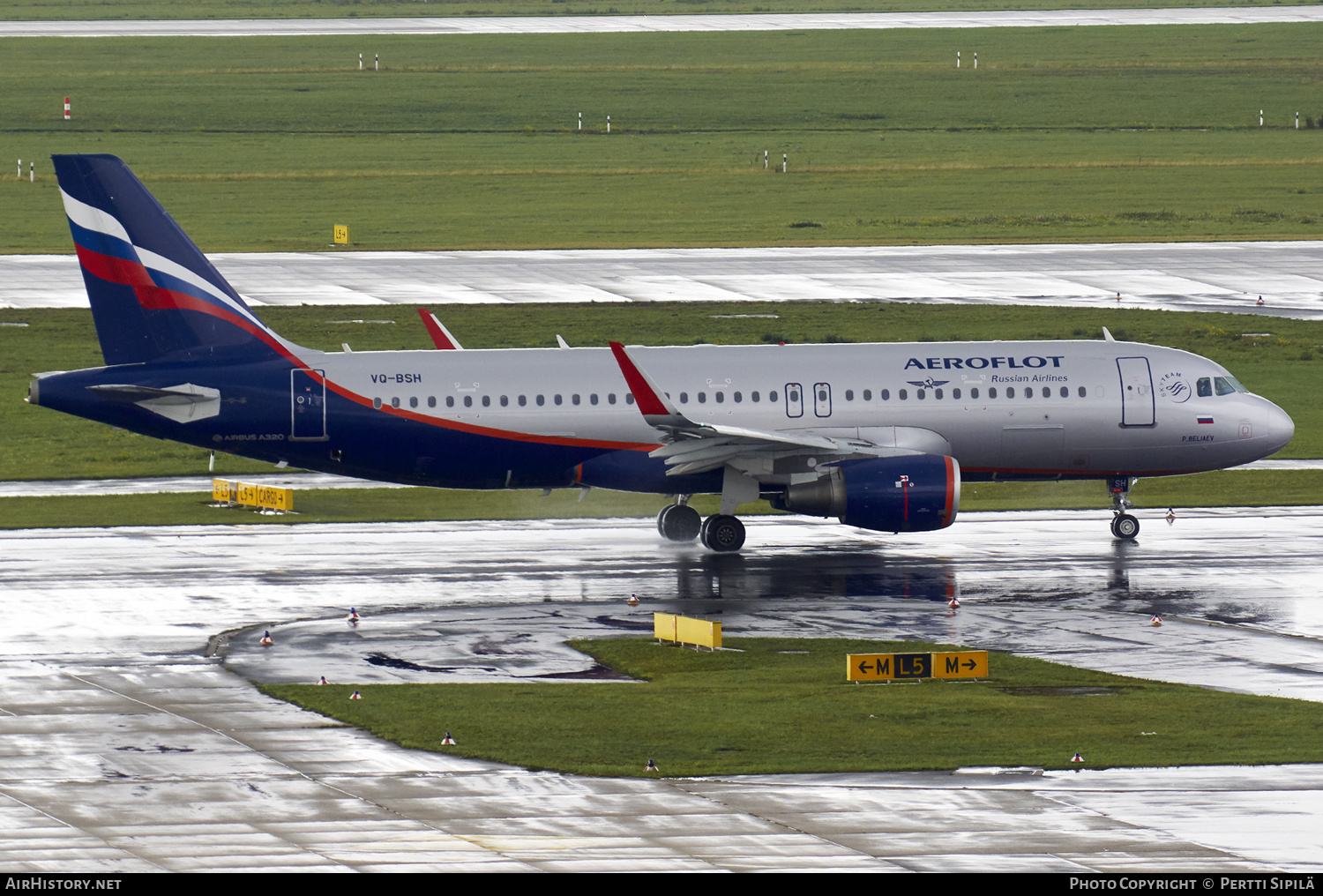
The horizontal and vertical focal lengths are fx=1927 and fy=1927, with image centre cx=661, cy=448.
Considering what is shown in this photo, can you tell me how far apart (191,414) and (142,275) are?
3.15 m

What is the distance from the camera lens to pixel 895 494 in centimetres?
3900

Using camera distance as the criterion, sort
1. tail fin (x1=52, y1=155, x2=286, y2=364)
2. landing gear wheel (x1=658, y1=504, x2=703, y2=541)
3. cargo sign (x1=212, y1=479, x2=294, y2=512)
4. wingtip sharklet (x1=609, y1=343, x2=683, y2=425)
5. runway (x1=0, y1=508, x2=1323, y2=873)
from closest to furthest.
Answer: runway (x1=0, y1=508, x2=1323, y2=873)
wingtip sharklet (x1=609, y1=343, x2=683, y2=425)
tail fin (x1=52, y1=155, x2=286, y2=364)
landing gear wheel (x1=658, y1=504, x2=703, y2=541)
cargo sign (x1=212, y1=479, x2=294, y2=512)

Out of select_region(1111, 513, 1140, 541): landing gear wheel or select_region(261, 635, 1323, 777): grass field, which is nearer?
select_region(261, 635, 1323, 777): grass field

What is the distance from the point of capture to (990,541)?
1678 inches

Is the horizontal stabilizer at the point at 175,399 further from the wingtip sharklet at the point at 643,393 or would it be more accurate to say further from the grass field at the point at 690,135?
the grass field at the point at 690,135

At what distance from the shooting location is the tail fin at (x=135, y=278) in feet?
134

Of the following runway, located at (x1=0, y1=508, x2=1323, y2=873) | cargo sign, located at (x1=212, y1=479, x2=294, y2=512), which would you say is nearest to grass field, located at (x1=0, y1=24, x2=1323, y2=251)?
cargo sign, located at (x1=212, y1=479, x2=294, y2=512)

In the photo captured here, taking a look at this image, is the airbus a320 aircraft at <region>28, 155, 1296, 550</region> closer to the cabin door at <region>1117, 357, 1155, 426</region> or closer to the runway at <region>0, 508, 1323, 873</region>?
the cabin door at <region>1117, 357, 1155, 426</region>

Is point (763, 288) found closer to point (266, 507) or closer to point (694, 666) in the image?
point (266, 507)

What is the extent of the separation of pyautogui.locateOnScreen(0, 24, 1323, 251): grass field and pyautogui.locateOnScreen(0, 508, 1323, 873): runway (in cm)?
4913
